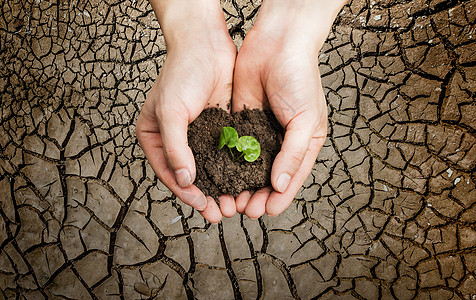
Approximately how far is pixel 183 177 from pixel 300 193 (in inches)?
45.4

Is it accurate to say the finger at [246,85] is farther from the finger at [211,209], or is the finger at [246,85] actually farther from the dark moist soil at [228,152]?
the finger at [211,209]

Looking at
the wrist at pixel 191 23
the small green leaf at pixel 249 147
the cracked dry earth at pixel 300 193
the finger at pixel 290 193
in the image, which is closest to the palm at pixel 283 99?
the finger at pixel 290 193

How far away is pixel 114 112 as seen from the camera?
282 cm

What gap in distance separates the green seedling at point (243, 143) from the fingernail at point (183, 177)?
248 mm

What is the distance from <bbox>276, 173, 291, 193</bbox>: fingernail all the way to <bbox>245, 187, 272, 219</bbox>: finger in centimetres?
11

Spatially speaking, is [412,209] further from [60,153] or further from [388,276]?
[60,153]

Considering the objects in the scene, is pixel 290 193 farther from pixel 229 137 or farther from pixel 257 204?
pixel 229 137

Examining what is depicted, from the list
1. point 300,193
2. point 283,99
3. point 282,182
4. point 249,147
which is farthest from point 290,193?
point 300,193

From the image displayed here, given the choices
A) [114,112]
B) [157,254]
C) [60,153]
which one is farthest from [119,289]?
[114,112]

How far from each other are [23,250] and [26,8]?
2229 mm

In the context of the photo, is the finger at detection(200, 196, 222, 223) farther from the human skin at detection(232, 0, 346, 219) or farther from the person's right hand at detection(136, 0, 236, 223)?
the human skin at detection(232, 0, 346, 219)

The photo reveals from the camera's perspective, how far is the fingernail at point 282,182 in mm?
1738

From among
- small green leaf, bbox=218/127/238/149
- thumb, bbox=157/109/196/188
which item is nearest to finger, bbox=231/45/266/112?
small green leaf, bbox=218/127/238/149

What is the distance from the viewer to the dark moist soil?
180 cm
